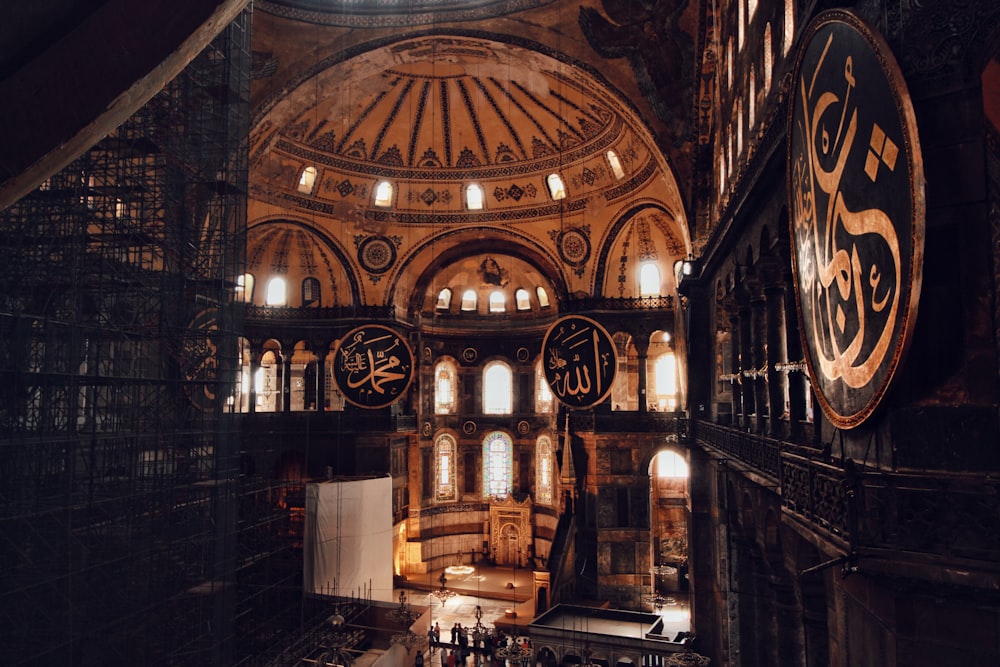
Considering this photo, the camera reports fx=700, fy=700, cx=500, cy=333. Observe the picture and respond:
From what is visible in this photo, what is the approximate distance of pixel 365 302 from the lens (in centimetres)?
1989

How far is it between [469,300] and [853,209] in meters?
19.5

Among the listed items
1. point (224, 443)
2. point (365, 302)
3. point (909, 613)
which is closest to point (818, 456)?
point (909, 613)

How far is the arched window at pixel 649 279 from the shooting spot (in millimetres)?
19250

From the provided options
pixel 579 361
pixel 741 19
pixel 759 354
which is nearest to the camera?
pixel 759 354

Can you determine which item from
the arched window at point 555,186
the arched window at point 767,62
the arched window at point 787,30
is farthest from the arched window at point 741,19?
the arched window at point 555,186

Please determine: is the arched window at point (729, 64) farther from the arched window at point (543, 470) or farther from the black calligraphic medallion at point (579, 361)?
the arched window at point (543, 470)

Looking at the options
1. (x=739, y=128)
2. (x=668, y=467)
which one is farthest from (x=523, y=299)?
(x=739, y=128)

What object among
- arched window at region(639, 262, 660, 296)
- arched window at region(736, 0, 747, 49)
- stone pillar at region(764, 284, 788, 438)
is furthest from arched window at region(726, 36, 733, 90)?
arched window at region(639, 262, 660, 296)

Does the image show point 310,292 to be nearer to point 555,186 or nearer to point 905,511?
point 555,186

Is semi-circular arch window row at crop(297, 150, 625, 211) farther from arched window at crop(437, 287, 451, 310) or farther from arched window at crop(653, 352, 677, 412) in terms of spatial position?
arched window at crop(653, 352, 677, 412)

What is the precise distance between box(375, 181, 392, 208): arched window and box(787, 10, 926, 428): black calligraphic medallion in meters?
16.0

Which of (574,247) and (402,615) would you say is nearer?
(402,615)

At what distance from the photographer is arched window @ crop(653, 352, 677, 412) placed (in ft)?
65.7

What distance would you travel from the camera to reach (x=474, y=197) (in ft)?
66.3
